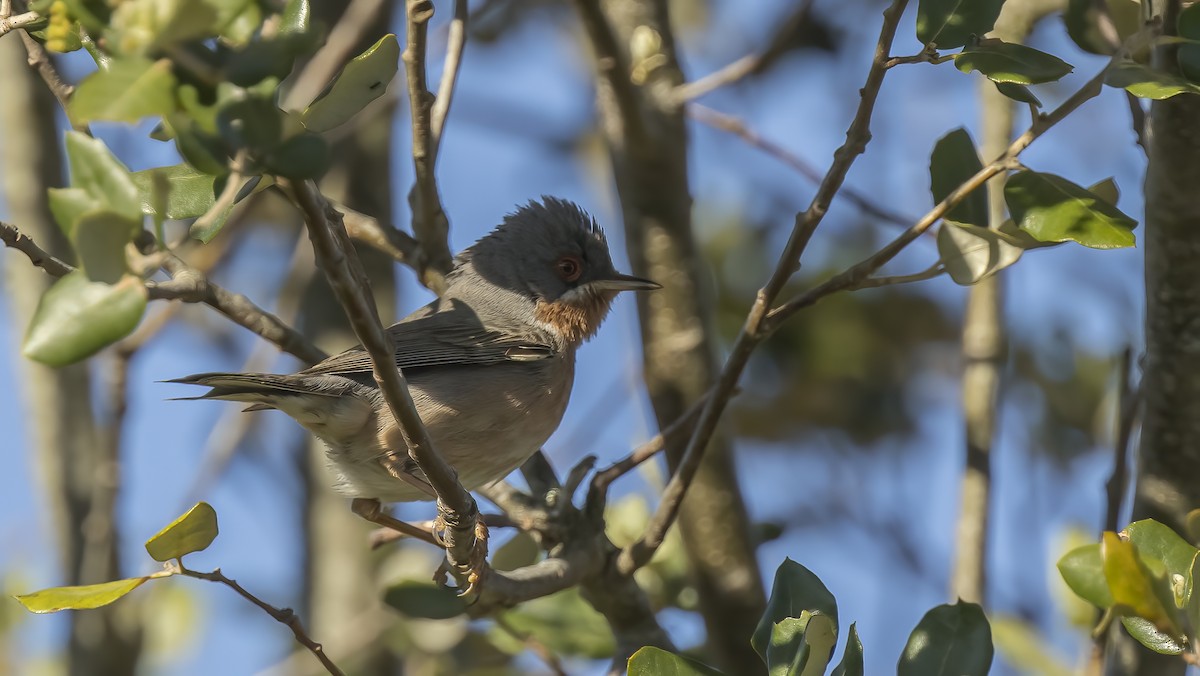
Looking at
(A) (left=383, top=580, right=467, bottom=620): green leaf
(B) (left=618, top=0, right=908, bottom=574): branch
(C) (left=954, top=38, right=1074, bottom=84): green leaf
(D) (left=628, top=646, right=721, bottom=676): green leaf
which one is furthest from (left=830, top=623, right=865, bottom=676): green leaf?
(A) (left=383, top=580, right=467, bottom=620): green leaf

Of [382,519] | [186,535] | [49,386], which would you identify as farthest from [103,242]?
[49,386]

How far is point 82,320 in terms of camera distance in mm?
1598

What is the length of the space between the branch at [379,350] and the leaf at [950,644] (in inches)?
39.7

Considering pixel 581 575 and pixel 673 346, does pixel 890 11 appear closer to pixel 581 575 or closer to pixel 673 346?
pixel 581 575

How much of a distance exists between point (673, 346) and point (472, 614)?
57.6 inches

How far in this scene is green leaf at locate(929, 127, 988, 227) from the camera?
260 cm

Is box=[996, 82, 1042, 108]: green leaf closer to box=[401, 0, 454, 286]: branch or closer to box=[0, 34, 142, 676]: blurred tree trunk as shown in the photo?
box=[401, 0, 454, 286]: branch

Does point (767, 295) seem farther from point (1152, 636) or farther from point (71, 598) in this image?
point (71, 598)

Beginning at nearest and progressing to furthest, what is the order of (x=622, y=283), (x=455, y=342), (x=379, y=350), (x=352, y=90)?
(x=379, y=350)
(x=352, y=90)
(x=455, y=342)
(x=622, y=283)

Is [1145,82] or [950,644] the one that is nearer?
[1145,82]

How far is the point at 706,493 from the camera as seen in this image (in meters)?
4.03

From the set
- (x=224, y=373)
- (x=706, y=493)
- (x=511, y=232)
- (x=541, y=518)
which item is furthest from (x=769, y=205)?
(x=224, y=373)

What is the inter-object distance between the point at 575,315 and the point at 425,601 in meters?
1.51

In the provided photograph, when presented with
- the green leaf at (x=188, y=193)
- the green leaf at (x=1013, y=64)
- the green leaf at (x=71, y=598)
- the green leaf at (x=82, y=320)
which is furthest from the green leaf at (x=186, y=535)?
the green leaf at (x=1013, y=64)
